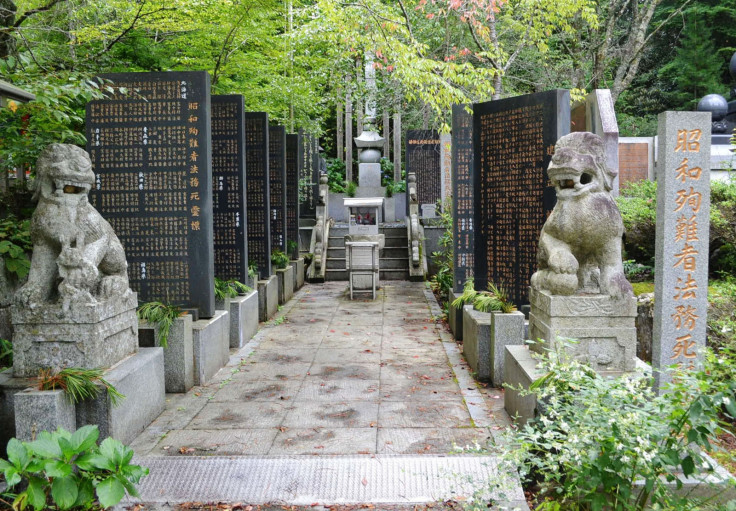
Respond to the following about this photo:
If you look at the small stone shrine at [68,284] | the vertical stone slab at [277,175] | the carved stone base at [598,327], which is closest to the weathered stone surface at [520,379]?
the carved stone base at [598,327]

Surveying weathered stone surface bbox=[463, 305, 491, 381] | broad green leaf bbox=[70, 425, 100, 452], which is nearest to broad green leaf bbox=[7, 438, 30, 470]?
broad green leaf bbox=[70, 425, 100, 452]

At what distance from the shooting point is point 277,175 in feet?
40.9

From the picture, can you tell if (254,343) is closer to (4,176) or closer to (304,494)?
(4,176)

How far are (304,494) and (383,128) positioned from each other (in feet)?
74.7

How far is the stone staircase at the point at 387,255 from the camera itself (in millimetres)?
16531

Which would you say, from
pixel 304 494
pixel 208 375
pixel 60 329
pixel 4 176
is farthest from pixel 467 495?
pixel 4 176

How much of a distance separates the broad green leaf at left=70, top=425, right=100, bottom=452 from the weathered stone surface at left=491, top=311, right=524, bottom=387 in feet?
14.7

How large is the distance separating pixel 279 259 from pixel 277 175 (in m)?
1.80

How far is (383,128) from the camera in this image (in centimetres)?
2583

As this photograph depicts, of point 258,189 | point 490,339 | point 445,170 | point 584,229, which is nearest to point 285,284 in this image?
point 258,189

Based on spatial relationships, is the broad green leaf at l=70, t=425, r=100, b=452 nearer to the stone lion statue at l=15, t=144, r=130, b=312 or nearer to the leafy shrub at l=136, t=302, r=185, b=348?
the stone lion statue at l=15, t=144, r=130, b=312

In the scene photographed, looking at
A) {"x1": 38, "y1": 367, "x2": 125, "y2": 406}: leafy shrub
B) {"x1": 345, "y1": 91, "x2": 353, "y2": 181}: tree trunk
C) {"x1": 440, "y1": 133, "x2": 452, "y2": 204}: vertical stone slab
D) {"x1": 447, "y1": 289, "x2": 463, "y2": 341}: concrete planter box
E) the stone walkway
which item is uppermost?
{"x1": 345, "y1": 91, "x2": 353, "y2": 181}: tree trunk

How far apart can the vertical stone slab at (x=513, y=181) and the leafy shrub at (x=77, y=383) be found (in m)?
4.98

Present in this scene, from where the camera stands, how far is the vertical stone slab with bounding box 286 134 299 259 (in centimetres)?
1434
